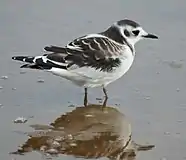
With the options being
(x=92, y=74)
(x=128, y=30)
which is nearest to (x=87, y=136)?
(x=92, y=74)

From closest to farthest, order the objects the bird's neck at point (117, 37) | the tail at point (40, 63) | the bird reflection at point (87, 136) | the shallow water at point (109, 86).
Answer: the bird reflection at point (87, 136)
the shallow water at point (109, 86)
the tail at point (40, 63)
the bird's neck at point (117, 37)

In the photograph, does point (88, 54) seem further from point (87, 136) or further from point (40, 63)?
point (87, 136)

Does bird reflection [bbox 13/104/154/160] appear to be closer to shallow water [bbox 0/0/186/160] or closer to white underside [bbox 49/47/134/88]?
shallow water [bbox 0/0/186/160]

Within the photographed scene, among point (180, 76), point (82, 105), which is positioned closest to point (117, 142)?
point (82, 105)

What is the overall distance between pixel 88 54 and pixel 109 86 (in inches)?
19.1

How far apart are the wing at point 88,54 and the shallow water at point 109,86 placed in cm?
29

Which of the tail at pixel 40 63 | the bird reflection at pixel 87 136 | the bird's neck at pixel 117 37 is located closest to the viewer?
the bird reflection at pixel 87 136

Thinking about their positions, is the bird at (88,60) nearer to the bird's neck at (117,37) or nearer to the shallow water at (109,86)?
the bird's neck at (117,37)

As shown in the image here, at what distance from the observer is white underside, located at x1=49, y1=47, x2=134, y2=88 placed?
14.7 feet

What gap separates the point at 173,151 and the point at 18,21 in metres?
2.55

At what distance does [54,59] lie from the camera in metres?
4.45

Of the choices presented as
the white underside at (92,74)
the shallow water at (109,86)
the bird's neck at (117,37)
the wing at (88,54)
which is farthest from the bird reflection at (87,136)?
the bird's neck at (117,37)

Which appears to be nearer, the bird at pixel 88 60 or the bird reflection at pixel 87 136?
the bird reflection at pixel 87 136

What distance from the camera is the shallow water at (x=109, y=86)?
419 cm
